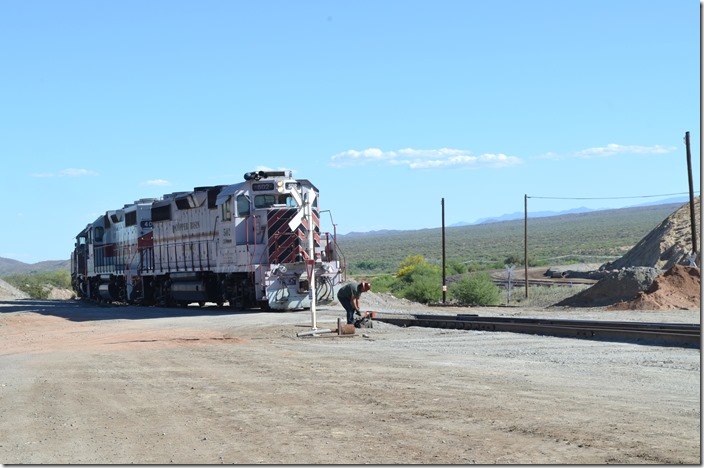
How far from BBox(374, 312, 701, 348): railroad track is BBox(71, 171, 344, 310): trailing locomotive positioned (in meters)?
3.39

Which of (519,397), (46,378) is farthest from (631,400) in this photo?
(46,378)

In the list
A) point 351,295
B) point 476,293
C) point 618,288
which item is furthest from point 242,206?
point 476,293

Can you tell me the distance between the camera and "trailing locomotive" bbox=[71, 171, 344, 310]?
1059 inches

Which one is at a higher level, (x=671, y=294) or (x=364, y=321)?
(x=671, y=294)

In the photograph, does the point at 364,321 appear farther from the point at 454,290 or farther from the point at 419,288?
the point at 454,290

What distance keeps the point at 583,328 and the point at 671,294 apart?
436 inches

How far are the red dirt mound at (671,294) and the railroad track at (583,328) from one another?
7.52 meters

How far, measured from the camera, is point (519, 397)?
10.4 m

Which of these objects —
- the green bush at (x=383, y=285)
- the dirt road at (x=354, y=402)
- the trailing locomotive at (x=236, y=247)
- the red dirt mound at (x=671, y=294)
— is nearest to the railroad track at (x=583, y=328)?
the dirt road at (x=354, y=402)

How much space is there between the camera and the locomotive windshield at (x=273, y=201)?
27.6 m

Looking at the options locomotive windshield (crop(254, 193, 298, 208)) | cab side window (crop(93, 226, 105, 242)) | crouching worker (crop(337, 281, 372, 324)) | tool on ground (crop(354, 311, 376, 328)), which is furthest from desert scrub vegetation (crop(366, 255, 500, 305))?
crouching worker (crop(337, 281, 372, 324))

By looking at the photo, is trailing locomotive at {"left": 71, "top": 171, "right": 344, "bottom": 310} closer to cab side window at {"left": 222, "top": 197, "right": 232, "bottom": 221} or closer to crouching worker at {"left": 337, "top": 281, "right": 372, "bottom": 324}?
cab side window at {"left": 222, "top": 197, "right": 232, "bottom": 221}

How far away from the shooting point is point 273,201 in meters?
27.7

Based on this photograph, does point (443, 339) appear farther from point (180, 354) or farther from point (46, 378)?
point (46, 378)
